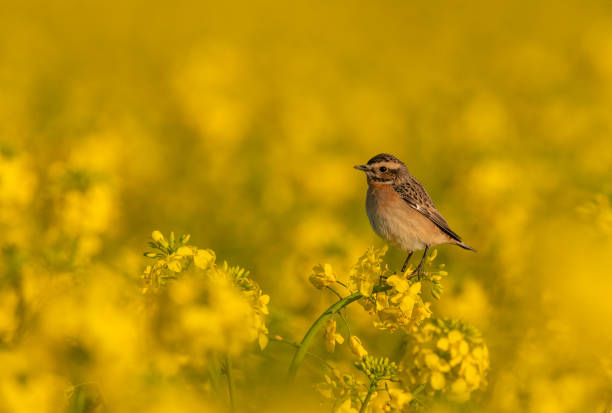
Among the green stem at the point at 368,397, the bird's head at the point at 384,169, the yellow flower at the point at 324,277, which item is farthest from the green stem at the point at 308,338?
the bird's head at the point at 384,169

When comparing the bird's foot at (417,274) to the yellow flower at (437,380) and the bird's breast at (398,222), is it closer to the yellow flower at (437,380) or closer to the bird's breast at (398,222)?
the yellow flower at (437,380)

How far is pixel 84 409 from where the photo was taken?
11.1 feet

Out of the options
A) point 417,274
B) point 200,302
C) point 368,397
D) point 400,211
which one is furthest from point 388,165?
point 200,302

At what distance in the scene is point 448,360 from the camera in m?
3.73

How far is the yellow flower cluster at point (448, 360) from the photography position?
363 centimetres

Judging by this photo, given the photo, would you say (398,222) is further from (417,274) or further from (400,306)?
(400,306)

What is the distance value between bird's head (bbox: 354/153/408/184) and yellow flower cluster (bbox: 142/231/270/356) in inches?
76.3

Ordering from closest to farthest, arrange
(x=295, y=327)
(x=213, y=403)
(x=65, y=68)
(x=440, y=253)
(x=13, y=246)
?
(x=213, y=403) → (x=13, y=246) → (x=295, y=327) → (x=440, y=253) → (x=65, y=68)

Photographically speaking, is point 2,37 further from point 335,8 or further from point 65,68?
point 335,8

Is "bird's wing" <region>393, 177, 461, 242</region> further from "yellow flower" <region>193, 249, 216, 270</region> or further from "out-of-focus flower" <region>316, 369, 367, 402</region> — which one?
"yellow flower" <region>193, 249, 216, 270</region>

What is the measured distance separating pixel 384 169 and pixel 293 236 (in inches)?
96.2

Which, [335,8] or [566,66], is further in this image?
[335,8]

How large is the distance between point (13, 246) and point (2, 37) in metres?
16.7

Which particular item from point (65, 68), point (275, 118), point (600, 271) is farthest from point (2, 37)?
point (600, 271)
